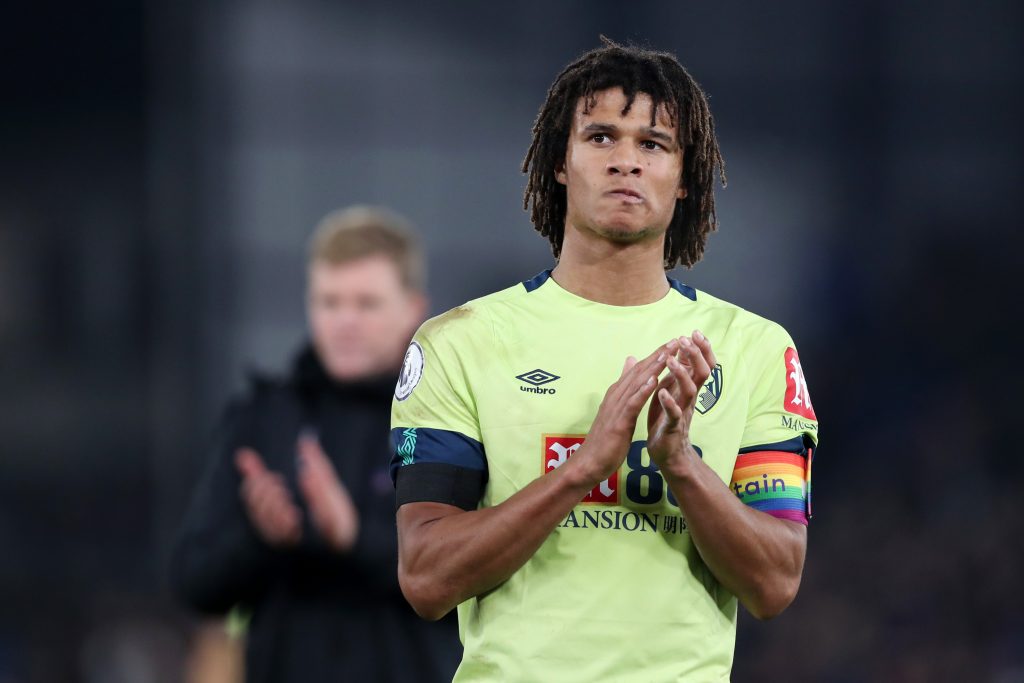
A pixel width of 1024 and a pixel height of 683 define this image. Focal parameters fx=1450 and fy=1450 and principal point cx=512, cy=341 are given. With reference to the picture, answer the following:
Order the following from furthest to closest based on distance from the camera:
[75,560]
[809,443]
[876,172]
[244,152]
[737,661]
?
[75,560], [244,152], [876,172], [737,661], [809,443]

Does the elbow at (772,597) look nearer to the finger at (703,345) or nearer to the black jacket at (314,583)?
the finger at (703,345)

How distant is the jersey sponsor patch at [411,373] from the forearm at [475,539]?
0.22 m

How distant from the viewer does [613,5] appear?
8531 millimetres

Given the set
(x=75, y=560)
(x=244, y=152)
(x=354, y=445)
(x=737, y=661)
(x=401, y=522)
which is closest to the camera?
(x=401, y=522)

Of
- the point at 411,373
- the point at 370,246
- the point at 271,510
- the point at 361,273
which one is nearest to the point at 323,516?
the point at 271,510

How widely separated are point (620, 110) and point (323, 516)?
2042mm

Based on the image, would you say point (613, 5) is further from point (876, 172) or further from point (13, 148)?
point (13, 148)

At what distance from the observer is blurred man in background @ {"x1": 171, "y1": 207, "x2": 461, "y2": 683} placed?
4145mm

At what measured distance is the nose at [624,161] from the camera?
248 cm

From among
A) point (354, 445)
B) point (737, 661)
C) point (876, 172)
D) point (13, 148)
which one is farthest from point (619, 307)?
point (13, 148)

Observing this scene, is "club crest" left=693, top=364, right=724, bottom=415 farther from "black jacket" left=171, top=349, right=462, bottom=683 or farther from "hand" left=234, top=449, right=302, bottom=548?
"hand" left=234, top=449, right=302, bottom=548

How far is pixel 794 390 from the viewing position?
8.48 feet

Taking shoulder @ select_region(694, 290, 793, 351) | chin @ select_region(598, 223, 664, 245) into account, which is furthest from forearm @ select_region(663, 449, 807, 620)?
chin @ select_region(598, 223, 664, 245)

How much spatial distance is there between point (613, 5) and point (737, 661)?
382 centimetres
